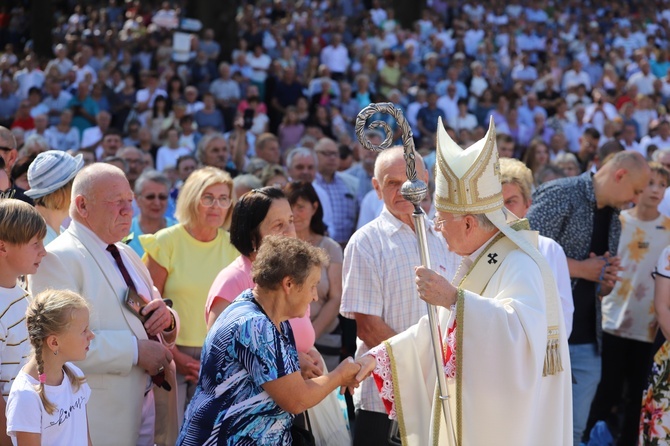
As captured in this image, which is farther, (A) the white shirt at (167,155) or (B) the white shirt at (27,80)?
(B) the white shirt at (27,80)

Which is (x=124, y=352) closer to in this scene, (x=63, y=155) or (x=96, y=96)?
(x=63, y=155)

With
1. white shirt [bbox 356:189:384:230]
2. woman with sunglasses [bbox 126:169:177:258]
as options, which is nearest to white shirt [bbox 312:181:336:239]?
white shirt [bbox 356:189:384:230]

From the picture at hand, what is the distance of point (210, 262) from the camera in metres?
5.84

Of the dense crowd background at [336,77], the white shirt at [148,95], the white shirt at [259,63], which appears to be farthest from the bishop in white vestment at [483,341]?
the white shirt at [259,63]

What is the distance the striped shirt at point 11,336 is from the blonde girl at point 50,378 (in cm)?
20

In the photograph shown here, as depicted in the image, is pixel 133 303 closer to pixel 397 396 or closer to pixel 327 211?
pixel 397 396

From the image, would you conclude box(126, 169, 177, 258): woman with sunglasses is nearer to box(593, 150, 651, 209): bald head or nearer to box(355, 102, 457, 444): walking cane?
box(593, 150, 651, 209): bald head

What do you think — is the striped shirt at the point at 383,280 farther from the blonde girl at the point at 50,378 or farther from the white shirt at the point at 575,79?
the white shirt at the point at 575,79

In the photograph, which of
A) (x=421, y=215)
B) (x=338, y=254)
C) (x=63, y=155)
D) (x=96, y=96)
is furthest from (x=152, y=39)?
(x=421, y=215)

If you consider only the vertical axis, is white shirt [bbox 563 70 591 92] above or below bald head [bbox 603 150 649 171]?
above

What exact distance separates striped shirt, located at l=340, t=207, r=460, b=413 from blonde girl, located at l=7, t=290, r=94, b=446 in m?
1.57

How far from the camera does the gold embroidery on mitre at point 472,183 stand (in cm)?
413

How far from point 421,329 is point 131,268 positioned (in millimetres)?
1532

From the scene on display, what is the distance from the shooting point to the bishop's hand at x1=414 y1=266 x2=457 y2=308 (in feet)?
12.8
